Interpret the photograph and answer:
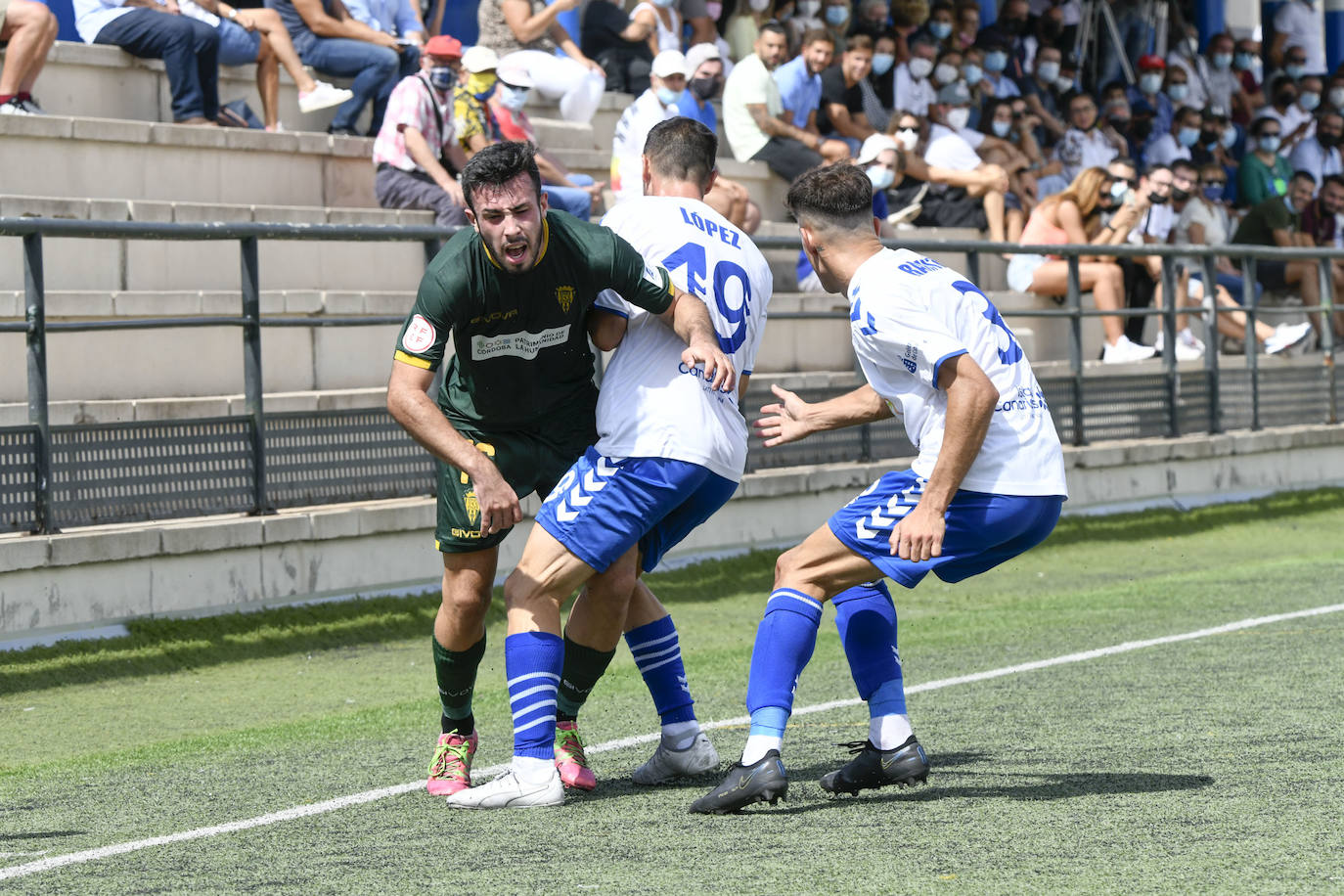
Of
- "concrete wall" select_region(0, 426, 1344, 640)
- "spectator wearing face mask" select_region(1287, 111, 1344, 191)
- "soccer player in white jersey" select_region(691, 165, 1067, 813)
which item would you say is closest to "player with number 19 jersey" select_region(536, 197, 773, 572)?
"soccer player in white jersey" select_region(691, 165, 1067, 813)

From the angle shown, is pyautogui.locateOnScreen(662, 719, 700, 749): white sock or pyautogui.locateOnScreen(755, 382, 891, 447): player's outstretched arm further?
pyautogui.locateOnScreen(662, 719, 700, 749): white sock

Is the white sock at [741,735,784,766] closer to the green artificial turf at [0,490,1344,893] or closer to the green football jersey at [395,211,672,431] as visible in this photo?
the green artificial turf at [0,490,1344,893]

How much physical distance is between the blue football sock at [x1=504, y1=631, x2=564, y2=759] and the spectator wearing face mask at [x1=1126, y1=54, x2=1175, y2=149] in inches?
691

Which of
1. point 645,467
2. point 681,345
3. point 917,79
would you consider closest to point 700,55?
point 917,79

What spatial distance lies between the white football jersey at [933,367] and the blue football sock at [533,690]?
1134mm

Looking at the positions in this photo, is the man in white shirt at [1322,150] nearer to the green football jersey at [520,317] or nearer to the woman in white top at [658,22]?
the woman in white top at [658,22]

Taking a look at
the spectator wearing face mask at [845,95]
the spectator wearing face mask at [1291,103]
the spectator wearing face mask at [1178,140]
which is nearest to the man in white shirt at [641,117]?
the spectator wearing face mask at [845,95]

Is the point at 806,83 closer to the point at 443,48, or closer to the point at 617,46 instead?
the point at 617,46

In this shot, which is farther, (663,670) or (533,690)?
(663,670)

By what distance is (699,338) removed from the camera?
539cm

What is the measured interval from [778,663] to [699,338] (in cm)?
91

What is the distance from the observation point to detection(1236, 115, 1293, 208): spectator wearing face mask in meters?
21.4

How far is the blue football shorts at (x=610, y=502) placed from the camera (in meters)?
5.41

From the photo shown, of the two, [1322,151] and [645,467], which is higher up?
[645,467]
